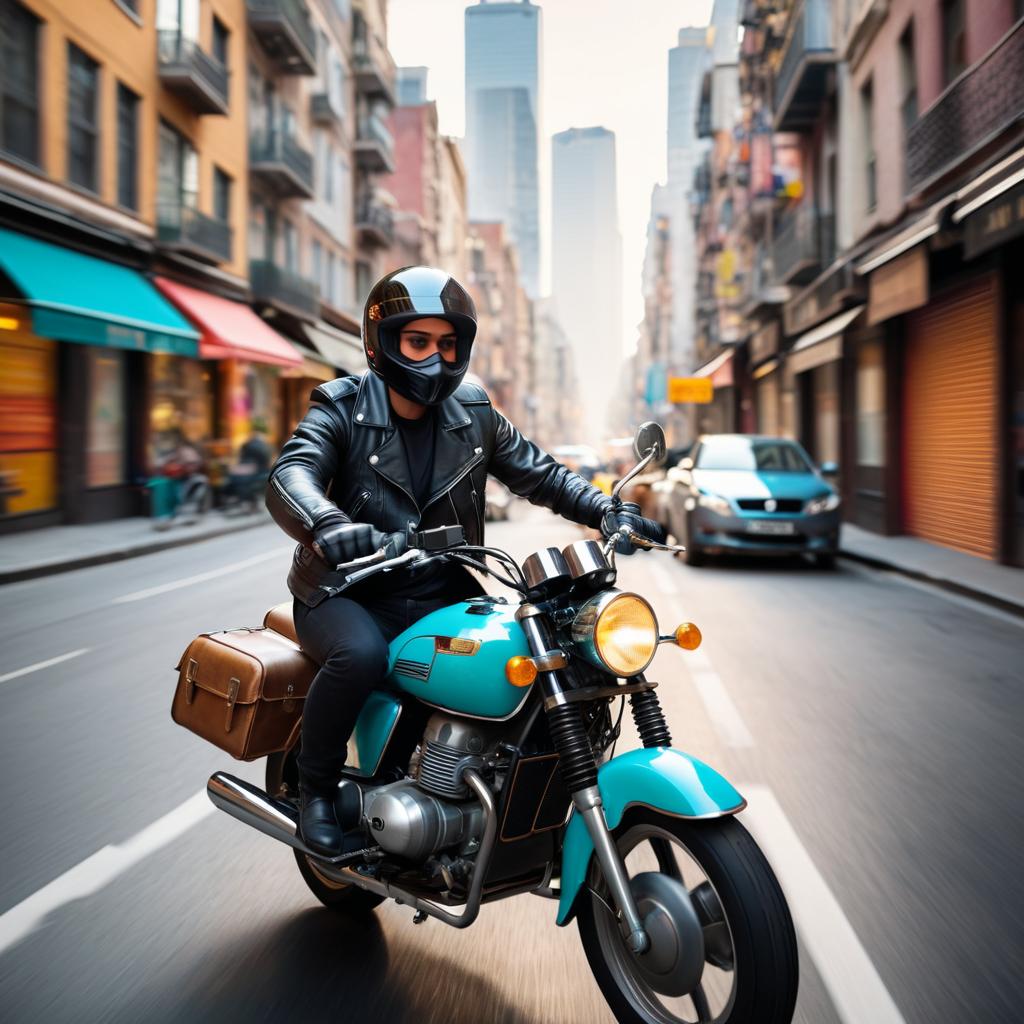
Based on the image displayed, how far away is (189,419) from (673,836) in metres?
22.5

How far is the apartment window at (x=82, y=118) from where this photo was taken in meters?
18.1

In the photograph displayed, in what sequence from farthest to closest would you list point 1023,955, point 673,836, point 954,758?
point 954,758, point 1023,955, point 673,836

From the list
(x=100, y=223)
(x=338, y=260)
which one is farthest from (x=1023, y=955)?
(x=338, y=260)

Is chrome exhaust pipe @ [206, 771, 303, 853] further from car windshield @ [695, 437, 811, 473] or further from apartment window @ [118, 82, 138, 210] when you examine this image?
apartment window @ [118, 82, 138, 210]

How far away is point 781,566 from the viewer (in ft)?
43.4

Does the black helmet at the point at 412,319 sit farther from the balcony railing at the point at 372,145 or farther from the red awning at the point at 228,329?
the balcony railing at the point at 372,145

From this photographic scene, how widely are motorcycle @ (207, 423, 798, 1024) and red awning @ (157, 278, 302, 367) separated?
18637mm

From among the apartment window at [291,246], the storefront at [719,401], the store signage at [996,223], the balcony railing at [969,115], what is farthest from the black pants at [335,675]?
the storefront at [719,401]

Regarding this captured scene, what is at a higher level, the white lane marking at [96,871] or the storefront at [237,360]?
the storefront at [237,360]

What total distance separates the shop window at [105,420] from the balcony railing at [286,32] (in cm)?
1206

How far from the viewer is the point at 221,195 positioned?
2602cm

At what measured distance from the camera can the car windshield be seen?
13.9 meters

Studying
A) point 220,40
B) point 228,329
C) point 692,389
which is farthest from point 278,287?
point 692,389

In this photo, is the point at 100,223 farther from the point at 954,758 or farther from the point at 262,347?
the point at 954,758
